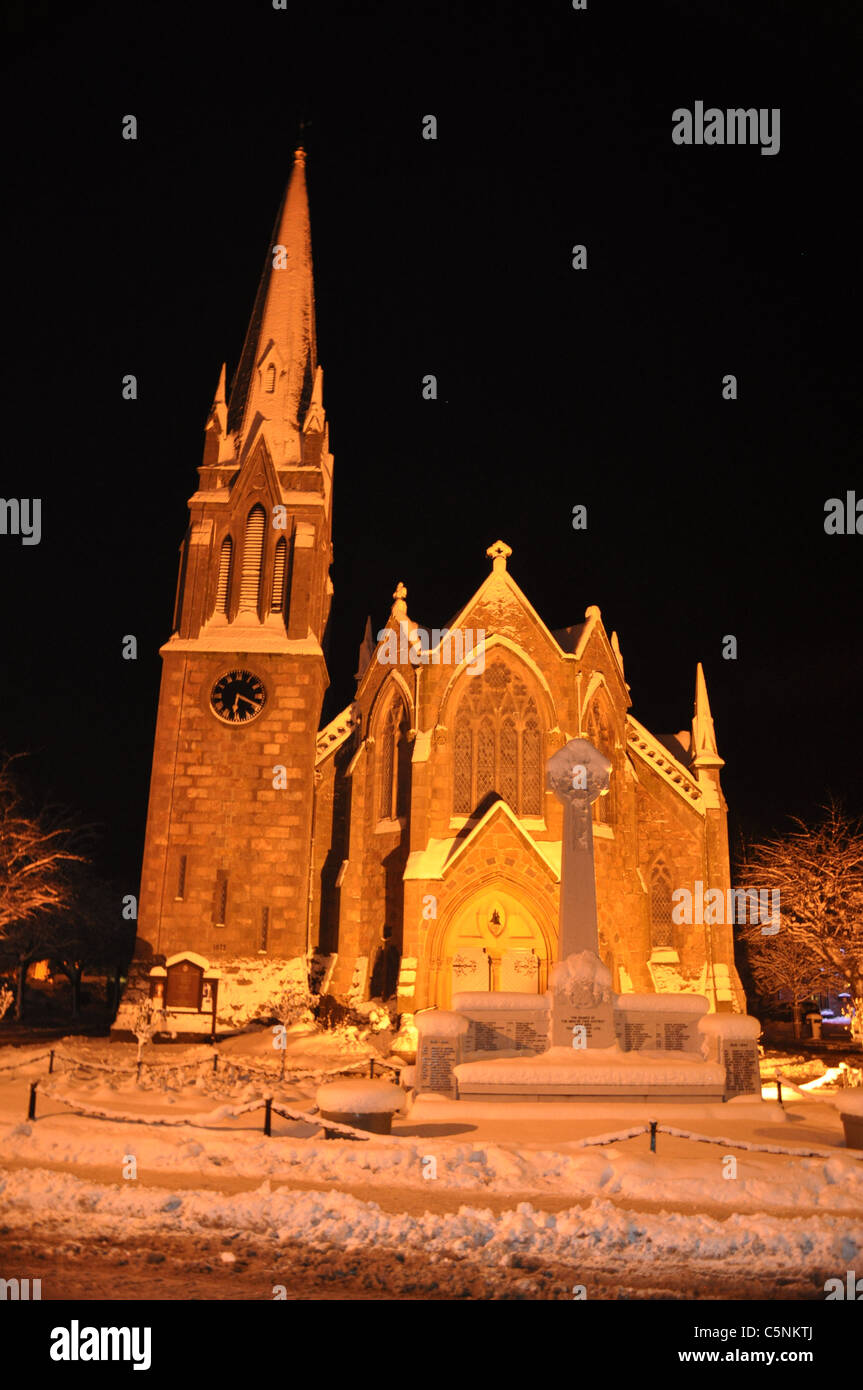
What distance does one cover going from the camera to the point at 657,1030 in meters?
18.7

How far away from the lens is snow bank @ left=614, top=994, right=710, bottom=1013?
1855cm

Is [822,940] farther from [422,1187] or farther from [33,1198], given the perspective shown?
[33,1198]

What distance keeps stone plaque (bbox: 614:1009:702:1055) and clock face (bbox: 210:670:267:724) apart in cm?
1720

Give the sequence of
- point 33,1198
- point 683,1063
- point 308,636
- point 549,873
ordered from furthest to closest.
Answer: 1. point 308,636
2. point 549,873
3. point 683,1063
4. point 33,1198

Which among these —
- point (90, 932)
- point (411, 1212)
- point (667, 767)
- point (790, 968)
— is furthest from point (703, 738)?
point (90, 932)

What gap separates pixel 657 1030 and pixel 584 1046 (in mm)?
2038

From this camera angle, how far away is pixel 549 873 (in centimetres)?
2858

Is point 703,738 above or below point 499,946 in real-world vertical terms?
above

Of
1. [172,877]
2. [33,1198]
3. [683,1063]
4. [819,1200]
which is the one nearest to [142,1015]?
[172,877]

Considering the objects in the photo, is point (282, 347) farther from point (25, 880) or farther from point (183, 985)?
point (183, 985)

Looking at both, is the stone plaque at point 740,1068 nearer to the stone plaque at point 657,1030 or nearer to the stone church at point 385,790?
the stone plaque at point 657,1030

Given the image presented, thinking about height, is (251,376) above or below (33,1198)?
above

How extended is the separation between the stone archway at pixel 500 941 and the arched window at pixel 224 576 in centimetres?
1294

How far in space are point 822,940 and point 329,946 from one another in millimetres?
14804
